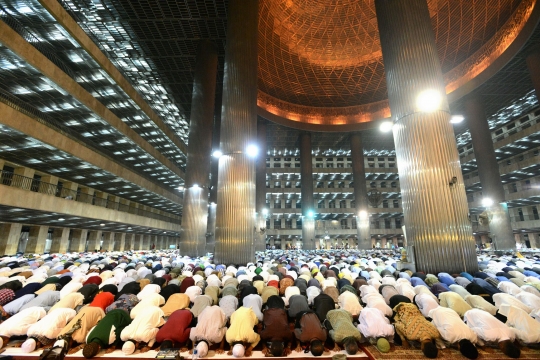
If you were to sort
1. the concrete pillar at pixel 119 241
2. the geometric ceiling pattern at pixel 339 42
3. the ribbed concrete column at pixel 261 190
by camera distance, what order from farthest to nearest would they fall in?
the concrete pillar at pixel 119 241 → the ribbed concrete column at pixel 261 190 → the geometric ceiling pattern at pixel 339 42

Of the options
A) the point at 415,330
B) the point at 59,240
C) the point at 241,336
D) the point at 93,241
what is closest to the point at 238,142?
the point at 241,336

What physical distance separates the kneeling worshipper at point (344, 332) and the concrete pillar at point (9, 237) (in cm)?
2628

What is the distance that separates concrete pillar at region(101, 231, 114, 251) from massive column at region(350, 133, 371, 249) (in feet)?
95.8

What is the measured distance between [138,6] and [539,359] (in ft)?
68.2

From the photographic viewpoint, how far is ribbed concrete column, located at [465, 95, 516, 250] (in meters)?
22.8

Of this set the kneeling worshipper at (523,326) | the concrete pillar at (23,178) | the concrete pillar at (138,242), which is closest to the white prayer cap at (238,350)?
the kneeling worshipper at (523,326)

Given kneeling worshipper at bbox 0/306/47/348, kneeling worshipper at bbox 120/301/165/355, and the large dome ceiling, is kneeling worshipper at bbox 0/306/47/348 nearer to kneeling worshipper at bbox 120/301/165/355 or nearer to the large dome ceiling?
kneeling worshipper at bbox 120/301/165/355

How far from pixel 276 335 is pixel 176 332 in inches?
62.2

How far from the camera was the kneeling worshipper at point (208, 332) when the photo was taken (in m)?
4.13

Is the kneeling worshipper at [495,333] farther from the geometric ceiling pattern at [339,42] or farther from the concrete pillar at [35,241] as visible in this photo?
the concrete pillar at [35,241]

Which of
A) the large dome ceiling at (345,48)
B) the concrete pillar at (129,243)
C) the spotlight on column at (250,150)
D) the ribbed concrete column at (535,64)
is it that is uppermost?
the large dome ceiling at (345,48)

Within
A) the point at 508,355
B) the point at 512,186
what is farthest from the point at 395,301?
the point at 512,186

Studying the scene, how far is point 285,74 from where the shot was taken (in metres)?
26.1

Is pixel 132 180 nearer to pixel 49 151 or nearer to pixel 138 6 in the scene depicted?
pixel 49 151
